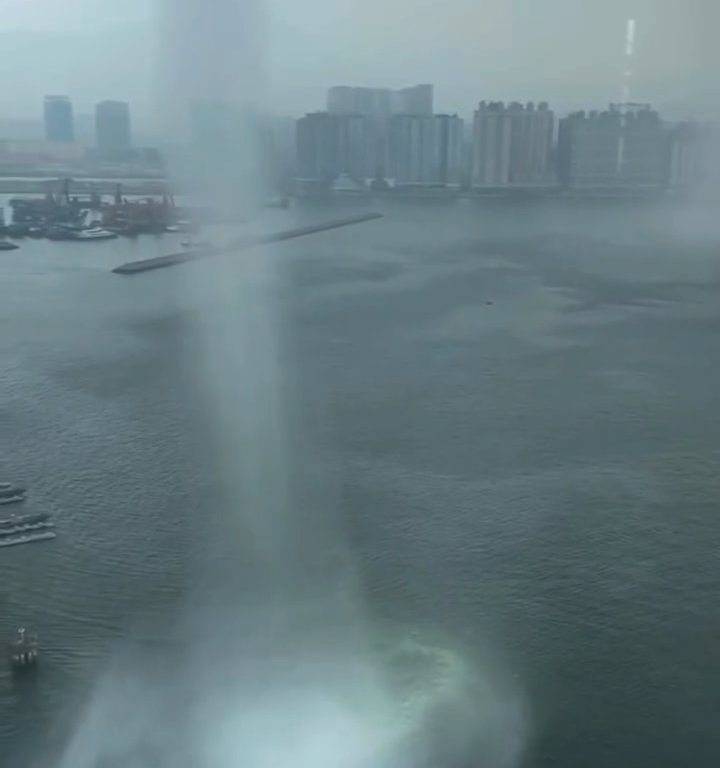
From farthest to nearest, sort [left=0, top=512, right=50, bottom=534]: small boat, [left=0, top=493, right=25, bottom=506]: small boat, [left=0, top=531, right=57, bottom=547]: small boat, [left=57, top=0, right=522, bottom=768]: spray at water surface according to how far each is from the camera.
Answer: [left=0, top=493, right=25, bottom=506]: small boat → [left=0, top=512, right=50, bottom=534]: small boat → [left=0, top=531, right=57, bottom=547]: small boat → [left=57, top=0, right=522, bottom=768]: spray at water surface

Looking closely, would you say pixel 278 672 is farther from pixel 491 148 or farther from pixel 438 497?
pixel 491 148

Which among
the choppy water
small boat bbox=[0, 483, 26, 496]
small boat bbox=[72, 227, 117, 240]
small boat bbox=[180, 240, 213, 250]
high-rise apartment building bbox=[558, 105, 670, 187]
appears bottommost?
small boat bbox=[72, 227, 117, 240]

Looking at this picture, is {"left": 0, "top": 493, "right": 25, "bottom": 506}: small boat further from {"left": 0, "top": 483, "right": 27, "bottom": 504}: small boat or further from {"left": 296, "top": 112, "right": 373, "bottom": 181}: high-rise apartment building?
{"left": 296, "top": 112, "right": 373, "bottom": 181}: high-rise apartment building

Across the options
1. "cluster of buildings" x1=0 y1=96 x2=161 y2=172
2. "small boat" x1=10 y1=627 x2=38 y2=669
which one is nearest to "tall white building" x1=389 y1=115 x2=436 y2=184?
"cluster of buildings" x1=0 y1=96 x2=161 y2=172

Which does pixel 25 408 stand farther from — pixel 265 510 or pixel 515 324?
pixel 515 324

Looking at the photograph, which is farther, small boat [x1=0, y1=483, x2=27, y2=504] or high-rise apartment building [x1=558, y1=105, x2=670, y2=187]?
high-rise apartment building [x1=558, y1=105, x2=670, y2=187]

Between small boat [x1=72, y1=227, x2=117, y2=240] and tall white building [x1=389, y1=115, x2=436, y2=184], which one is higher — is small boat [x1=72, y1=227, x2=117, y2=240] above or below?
below

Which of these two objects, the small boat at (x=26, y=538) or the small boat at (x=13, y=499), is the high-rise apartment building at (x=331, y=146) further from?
the small boat at (x=26, y=538)

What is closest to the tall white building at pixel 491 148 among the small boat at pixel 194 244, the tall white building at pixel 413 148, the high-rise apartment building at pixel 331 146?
the tall white building at pixel 413 148

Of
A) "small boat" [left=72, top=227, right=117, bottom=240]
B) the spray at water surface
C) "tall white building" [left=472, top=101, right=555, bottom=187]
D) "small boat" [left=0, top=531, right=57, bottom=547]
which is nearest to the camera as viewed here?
the spray at water surface
